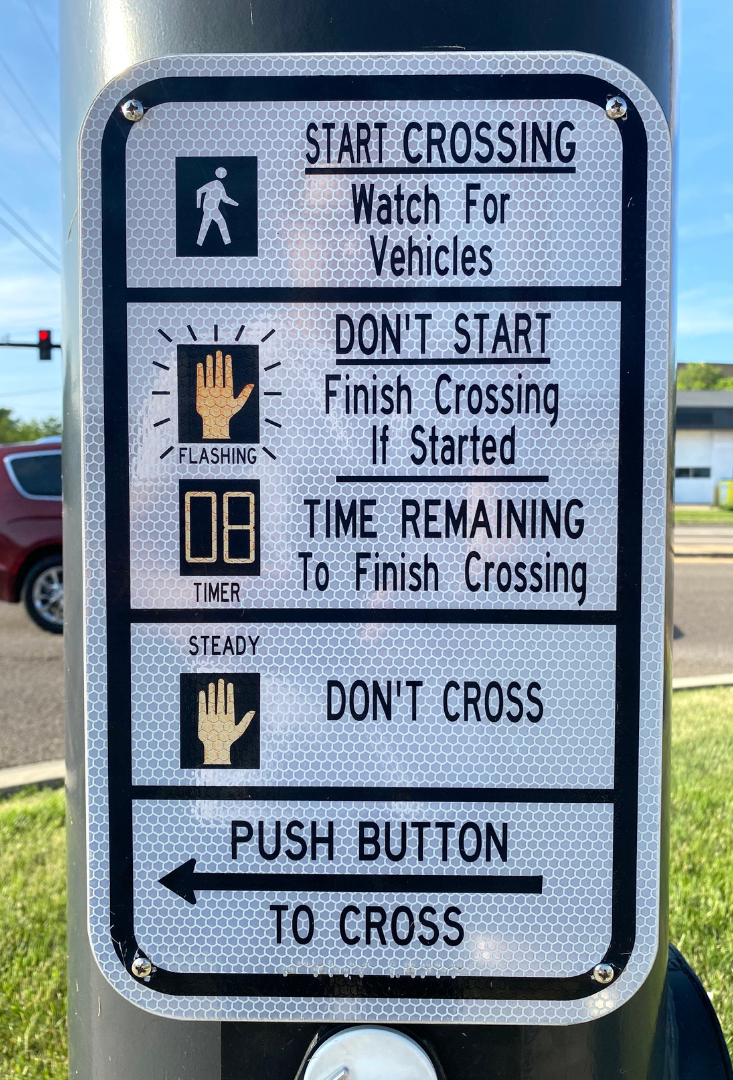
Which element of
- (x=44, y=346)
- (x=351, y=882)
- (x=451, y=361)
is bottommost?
(x=351, y=882)

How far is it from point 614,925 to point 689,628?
960cm

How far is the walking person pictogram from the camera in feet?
2.83

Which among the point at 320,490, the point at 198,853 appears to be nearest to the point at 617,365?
the point at 320,490

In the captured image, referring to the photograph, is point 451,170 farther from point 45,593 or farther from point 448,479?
point 45,593

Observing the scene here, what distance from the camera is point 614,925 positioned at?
35.6 inches

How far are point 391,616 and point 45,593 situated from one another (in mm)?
7849

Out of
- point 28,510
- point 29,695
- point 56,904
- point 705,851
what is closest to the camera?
point 56,904

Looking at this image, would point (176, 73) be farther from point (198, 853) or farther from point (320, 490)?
point (198, 853)

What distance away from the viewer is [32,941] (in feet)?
8.63

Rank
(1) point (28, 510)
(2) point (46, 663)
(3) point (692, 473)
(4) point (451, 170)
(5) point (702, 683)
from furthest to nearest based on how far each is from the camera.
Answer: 1. (3) point (692, 473)
2. (1) point (28, 510)
3. (2) point (46, 663)
4. (5) point (702, 683)
5. (4) point (451, 170)

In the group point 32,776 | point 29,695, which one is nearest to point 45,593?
point 29,695

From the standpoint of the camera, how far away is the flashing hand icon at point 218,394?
87 centimetres

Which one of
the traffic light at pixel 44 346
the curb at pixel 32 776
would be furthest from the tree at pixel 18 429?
the curb at pixel 32 776

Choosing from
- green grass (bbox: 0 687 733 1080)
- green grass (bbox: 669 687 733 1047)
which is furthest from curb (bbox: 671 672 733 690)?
green grass (bbox: 0 687 733 1080)
